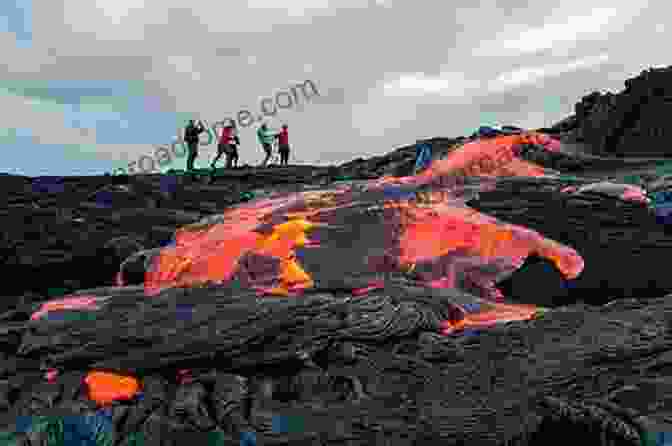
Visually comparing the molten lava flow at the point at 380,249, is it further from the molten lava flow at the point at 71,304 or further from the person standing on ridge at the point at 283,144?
the person standing on ridge at the point at 283,144

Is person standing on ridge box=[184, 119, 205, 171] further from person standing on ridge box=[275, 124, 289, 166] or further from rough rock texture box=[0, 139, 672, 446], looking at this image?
rough rock texture box=[0, 139, 672, 446]

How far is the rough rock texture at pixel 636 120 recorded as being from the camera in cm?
1227

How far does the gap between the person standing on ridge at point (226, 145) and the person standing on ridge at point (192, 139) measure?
1.76 ft

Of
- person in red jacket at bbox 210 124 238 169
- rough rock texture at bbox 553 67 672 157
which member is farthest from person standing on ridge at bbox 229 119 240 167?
rough rock texture at bbox 553 67 672 157

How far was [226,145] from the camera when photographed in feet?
60.7

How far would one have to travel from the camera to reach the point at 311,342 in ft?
Result: 19.2

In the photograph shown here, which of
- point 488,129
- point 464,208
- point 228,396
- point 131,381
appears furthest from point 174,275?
point 488,129

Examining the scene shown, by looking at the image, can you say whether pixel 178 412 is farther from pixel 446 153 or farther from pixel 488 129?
pixel 488 129

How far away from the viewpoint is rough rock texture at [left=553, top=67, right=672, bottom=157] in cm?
1227

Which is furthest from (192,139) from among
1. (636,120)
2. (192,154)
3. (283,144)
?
(636,120)

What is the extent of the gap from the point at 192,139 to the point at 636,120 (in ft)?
33.9

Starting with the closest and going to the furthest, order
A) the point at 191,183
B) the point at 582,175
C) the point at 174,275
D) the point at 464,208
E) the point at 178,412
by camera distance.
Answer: the point at 178,412 → the point at 174,275 → the point at 464,208 → the point at 582,175 → the point at 191,183

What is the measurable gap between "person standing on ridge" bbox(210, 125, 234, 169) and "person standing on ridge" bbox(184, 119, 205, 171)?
0.54 meters

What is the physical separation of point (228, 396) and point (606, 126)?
33.3 ft
